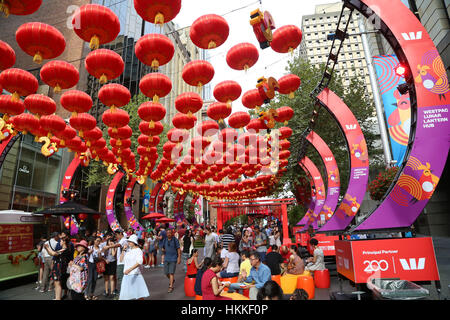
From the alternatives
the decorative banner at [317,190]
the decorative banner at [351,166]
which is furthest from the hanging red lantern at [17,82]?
the decorative banner at [317,190]

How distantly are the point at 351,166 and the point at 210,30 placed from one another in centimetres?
628

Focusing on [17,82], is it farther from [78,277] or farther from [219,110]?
[219,110]

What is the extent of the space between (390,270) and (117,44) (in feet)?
119

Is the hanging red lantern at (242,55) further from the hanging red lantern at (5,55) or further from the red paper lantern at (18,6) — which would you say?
the hanging red lantern at (5,55)

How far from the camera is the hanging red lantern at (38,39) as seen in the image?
184 inches

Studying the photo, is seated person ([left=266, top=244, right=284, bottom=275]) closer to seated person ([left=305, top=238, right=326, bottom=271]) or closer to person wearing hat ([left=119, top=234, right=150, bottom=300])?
seated person ([left=305, top=238, right=326, bottom=271])

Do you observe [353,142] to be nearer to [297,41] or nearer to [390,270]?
[297,41]

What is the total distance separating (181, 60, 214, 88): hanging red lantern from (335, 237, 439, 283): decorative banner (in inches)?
181

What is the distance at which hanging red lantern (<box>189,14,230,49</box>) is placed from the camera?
16.2ft

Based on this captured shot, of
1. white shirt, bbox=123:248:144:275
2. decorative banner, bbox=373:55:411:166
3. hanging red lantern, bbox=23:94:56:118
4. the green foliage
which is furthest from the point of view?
the green foliage

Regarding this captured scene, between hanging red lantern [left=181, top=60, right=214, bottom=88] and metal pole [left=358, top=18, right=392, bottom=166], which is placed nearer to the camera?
hanging red lantern [left=181, top=60, right=214, bottom=88]

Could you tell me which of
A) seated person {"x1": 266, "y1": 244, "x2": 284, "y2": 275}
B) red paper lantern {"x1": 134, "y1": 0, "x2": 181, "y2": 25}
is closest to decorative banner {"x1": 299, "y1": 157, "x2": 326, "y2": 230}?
seated person {"x1": 266, "y1": 244, "x2": 284, "y2": 275}

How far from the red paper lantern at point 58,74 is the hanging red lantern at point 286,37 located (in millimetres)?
4513

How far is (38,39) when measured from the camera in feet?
15.4
